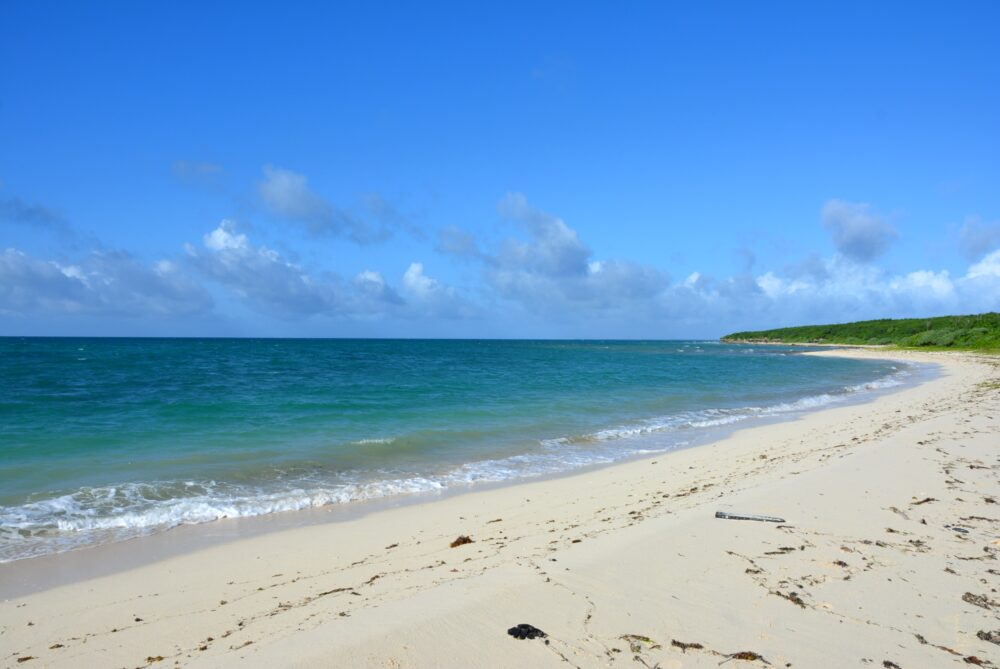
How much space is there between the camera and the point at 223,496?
30.5 ft

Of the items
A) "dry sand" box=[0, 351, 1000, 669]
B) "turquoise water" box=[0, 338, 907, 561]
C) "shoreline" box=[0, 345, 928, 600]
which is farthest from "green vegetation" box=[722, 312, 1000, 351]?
"shoreline" box=[0, 345, 928, 600]

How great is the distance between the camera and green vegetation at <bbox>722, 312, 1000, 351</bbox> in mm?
65500

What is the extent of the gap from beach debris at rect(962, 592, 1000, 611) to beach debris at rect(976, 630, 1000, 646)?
425mm

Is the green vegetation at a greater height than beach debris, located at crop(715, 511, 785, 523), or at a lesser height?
greater

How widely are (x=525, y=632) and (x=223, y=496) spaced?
7.35m

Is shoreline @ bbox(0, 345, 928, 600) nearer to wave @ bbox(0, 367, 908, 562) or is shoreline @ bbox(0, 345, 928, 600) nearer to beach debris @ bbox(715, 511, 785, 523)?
wave @ bbox(0, 367, 908, 562)

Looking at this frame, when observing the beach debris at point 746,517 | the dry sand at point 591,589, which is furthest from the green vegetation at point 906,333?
the beach debris at point 746,517

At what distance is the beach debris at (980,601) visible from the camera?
432cm

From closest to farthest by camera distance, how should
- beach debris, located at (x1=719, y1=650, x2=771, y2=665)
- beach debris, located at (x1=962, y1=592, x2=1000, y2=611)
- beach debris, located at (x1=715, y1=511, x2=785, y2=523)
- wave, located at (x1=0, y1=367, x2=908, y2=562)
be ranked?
beach debris, located at (x1=719, y1=650, x2=771, y2=665), beach debris, located at (x1=962, y1=592, x2=1000, y2=611), beach debris, located at (x1=715, y1=511, x2=785, y2=523), wave, located at (x1=0, y1=367, x2=908, y2=562)

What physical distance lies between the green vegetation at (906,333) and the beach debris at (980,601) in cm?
6777

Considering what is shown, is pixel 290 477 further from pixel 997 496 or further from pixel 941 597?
pixel 997 496

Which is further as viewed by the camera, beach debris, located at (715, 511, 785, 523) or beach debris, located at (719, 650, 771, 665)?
beach debris, located at (715, 511, 785, 523)

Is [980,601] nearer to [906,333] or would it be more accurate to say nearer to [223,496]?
[223,496]

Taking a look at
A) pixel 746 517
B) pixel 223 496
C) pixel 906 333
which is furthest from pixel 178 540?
pixel 906 333
